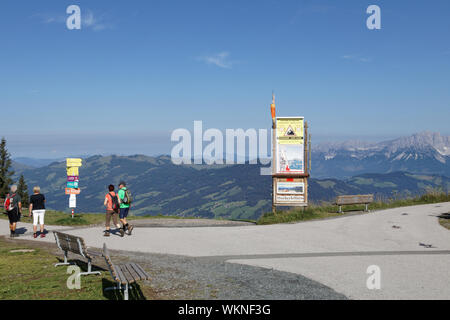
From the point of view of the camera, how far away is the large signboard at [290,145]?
20.2 m

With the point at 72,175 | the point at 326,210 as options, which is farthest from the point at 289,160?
the point at 72,175

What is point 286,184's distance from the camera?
20.3 m

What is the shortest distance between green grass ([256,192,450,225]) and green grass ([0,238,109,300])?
453 inches

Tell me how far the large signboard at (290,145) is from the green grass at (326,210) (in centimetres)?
219

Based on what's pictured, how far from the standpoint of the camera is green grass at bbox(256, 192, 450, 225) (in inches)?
774

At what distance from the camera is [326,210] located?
2202cm

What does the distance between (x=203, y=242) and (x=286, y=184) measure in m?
7.88

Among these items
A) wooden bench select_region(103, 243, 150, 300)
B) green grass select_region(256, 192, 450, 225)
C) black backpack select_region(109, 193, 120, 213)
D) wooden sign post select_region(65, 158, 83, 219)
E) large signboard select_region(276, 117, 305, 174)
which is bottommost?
green grass select_region(256, 192, 450, 225)
